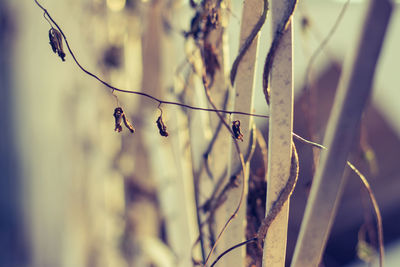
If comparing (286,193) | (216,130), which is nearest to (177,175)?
(216,130)

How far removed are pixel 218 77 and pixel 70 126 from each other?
0.97 meters

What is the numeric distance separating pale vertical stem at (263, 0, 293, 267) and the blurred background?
4 cm

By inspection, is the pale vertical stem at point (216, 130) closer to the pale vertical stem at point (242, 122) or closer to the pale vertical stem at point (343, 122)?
the pale vertical stem at point (242, 122)

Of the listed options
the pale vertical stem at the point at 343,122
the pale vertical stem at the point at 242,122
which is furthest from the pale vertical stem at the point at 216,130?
the pale vertical stem at the point at 343,122

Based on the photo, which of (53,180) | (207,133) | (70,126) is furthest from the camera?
(53,180)

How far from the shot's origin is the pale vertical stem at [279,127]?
29 centimetres

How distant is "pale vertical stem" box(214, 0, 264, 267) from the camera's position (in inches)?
12.8

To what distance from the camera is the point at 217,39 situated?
16.2 inches

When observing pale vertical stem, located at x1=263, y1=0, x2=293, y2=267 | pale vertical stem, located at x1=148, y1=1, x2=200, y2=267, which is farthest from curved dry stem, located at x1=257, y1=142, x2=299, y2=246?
pale vertical stem, located at x1=148, y1=1, x2=200, y2=267

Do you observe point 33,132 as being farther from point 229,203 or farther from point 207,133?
point 229,203

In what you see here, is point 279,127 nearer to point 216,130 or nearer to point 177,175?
point 216,130

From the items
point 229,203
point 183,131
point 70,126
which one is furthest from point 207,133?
point 70,126

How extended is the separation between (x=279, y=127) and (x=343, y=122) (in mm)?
73

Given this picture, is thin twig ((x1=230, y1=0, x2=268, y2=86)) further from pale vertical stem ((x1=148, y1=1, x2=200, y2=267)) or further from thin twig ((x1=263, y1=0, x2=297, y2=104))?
pale vertical stem ((x1=148, y1=1, x2=200, y2=267))
